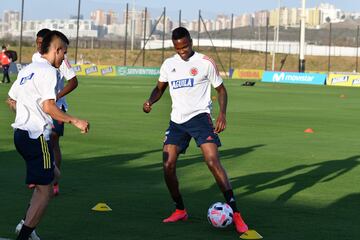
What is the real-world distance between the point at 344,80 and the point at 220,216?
173 ft

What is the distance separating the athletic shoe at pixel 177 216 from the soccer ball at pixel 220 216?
0.54 metres

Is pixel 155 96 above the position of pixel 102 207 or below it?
above

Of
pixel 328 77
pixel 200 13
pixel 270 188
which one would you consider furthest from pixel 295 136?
pixel 200 13

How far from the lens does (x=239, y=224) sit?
9.49 metres

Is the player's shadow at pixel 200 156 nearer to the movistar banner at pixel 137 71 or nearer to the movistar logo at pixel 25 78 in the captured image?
the movistar logo at pixel 25 78

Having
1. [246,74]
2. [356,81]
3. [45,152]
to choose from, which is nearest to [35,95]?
[45,152]

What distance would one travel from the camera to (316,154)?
1725 cm

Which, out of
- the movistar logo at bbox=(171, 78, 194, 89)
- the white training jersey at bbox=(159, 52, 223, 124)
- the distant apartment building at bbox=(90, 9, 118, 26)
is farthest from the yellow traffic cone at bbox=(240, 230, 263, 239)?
the distant apartment building at bbox=(90, 9, 118, 26)

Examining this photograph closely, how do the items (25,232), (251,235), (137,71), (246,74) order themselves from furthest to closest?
(246,74) < (137,71) < (251,235) < (25,232)

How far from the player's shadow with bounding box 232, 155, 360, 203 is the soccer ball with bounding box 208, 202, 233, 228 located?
214cm

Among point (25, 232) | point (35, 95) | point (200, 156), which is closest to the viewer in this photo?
point (35, 95)

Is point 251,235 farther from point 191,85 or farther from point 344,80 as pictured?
point 344,80

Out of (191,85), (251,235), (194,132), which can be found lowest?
(251,235)

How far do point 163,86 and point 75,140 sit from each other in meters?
8.55
